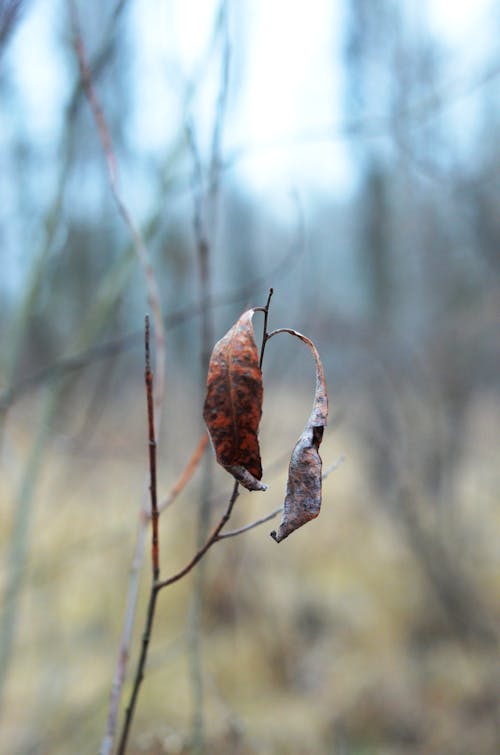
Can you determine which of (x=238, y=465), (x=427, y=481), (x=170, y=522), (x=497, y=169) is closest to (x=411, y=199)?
(x=497, y=169)

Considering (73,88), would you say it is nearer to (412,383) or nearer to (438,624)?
(412,383)

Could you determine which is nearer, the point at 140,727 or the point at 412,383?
the point at 140,727

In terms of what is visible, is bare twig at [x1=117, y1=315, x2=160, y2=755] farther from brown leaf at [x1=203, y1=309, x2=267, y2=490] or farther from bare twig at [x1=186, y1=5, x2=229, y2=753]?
bare twig at [x1=186, y1=5, x2=229, y2=753]

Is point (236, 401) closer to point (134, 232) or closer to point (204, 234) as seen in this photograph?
point (134, 232)

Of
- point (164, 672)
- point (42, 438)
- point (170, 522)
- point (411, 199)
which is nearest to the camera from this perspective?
point (42, 438)

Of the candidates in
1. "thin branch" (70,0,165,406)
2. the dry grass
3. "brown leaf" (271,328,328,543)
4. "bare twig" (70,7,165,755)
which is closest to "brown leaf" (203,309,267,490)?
"brown leaf" (271,328,328,543)
